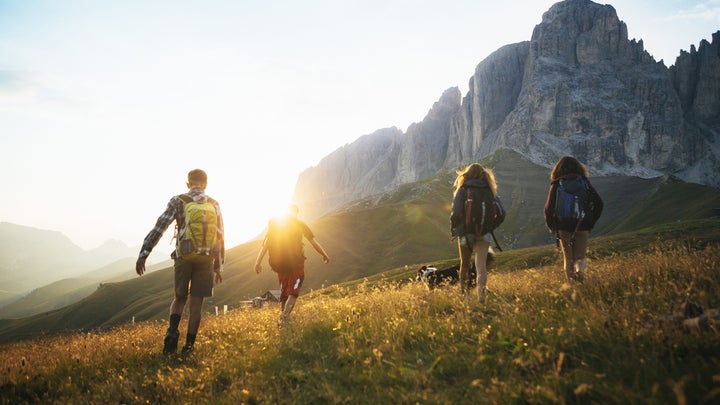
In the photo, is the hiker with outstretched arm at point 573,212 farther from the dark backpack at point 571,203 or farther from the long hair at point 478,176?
the long hair at point 478,176

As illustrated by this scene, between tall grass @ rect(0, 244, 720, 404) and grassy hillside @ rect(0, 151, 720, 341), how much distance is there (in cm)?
7026

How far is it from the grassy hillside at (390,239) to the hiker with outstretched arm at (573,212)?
7015 cm

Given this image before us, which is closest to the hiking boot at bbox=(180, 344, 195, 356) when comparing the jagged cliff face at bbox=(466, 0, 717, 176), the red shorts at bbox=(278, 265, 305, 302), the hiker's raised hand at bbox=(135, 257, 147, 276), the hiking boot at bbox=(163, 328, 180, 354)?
the hiking boot at bbox=(163, 328, 180, 354)

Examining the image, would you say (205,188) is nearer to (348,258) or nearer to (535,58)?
(348,258)

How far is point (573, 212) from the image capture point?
7.19 metres

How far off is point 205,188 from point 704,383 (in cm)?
751

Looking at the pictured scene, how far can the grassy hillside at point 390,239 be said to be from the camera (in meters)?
84.2

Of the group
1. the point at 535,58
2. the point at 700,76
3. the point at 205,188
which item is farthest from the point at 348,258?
the point at 700,76

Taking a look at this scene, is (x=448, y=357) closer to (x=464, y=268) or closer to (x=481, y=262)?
(x=481, y=262)

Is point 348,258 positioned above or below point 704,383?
below

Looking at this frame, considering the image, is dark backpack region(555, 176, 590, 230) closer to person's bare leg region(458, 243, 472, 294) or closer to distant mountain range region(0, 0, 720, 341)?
person's bare leg region(458, 243, 472, 294)

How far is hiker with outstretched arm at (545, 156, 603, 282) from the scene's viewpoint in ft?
23.6

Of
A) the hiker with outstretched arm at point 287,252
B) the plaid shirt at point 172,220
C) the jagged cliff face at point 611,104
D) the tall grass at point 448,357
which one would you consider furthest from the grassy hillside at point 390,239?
the tall grass at point 448,357

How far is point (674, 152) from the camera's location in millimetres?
171750
